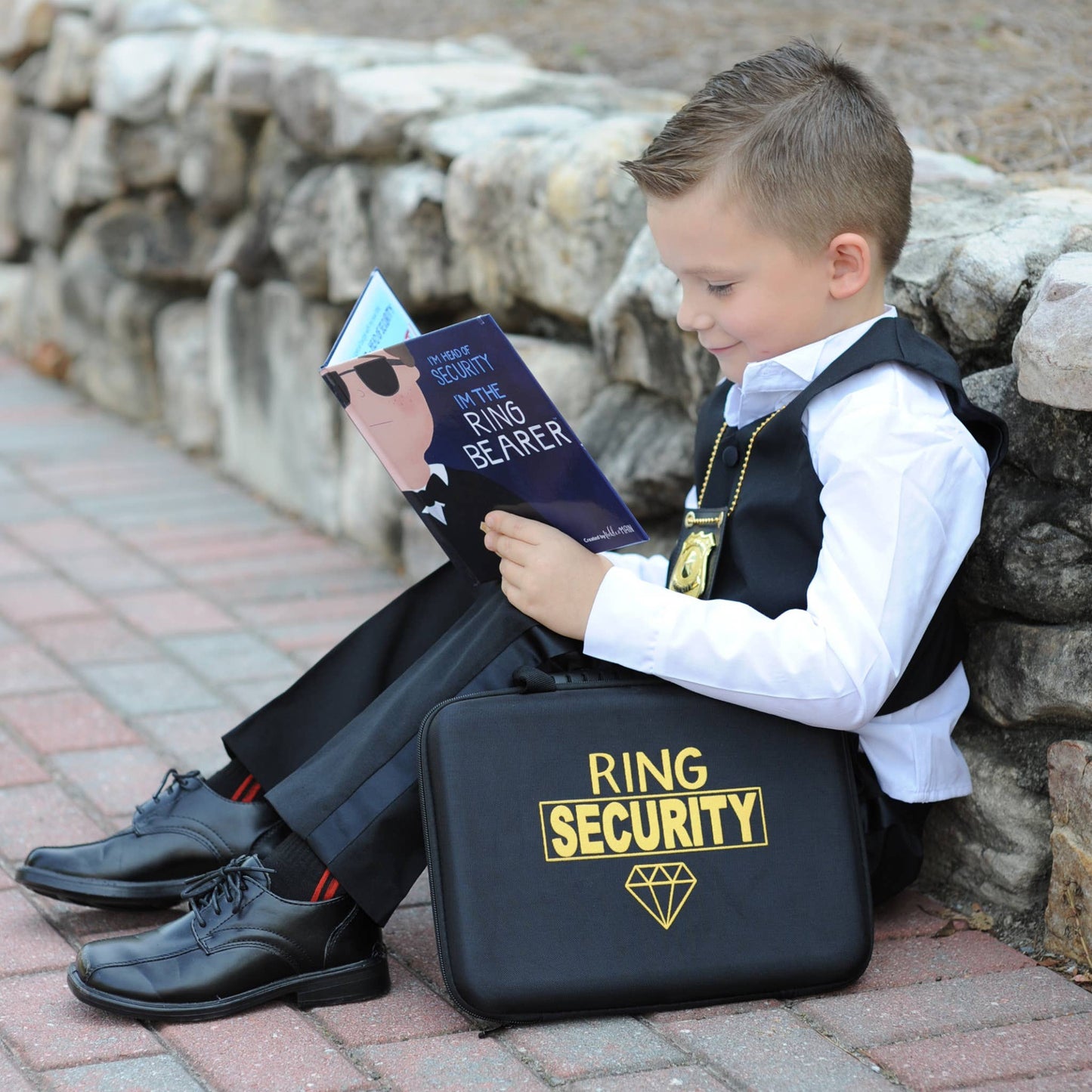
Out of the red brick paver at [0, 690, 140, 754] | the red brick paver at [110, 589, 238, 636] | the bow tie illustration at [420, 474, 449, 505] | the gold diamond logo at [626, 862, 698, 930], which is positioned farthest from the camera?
the red brick paver at [110, 589, 238, 636]

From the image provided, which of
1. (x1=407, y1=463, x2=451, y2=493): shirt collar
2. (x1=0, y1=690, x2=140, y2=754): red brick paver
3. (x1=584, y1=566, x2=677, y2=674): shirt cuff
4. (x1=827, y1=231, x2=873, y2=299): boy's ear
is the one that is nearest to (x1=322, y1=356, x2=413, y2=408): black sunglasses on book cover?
(x1=407, y1=463, x2=451, y2=493): shirt collar

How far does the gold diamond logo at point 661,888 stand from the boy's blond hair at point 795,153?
27.8 inches

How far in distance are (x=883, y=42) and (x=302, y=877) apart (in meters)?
2.82

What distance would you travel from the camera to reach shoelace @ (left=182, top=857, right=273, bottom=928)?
5.64 ft

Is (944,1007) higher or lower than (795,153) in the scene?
lower

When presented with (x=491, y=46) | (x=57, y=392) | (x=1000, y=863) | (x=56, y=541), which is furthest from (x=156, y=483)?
(x=1000, y=863)

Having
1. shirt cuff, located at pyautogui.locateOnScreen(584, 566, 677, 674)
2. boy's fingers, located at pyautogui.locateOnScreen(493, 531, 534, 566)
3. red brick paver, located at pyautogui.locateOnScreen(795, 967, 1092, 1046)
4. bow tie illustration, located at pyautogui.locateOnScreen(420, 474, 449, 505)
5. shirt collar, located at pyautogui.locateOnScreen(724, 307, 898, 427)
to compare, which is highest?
shirt collar, located at pyautogui.locateOnScreen(724, 307, 898, 427)

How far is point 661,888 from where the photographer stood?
166 cm

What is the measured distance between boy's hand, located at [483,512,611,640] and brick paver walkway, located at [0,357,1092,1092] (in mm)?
453

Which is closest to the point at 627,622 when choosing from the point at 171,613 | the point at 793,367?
the point at 793,367

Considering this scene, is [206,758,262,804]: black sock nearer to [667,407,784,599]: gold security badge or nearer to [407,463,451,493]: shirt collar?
[407,463,451,493]: shirt collar

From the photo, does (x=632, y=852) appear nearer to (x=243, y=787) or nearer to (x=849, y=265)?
(x=243, y=787)

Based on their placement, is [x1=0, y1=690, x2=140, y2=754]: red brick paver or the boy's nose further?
[x1=0, y1=690, x2=140, y2=754]: red brick paver

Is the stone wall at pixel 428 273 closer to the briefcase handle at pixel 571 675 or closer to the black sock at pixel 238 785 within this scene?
the briefcase handle at pixel 571 675
